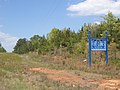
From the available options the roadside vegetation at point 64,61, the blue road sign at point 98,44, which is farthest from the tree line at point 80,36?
the blue road sign at point 98,44

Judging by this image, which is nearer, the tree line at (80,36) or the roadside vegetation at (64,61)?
the roadside vegetation at (64,61)

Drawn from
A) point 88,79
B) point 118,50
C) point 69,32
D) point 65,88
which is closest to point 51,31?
point 69,32

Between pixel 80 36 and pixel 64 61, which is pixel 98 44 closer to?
pixel 64 61

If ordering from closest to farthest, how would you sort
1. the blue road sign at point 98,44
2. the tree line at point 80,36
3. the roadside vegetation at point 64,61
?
the roadside vegetation at point 64,61 < the blue road sign at point 98,44 < the tree line at point 80,36

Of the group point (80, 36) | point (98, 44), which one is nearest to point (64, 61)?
point (98, 44)

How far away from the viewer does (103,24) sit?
27.8 meters

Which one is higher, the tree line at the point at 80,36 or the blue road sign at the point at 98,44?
the tree line at the point at 80,36

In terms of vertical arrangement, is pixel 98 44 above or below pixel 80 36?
below

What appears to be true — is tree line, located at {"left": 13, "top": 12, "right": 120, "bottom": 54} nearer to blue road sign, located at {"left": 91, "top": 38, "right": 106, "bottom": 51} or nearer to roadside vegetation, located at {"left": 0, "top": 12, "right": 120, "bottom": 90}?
roadside vegetation, located at {"left": 0, "top": 12, "right": 120, "bottom": 90}

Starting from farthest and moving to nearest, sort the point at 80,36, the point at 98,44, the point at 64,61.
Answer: the point at 80,36, the point at 64,61, the point at 98,44

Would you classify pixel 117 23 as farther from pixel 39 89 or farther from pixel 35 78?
pixel 39 89

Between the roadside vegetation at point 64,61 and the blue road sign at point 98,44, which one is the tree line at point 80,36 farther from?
the blue road sign at point 98,44

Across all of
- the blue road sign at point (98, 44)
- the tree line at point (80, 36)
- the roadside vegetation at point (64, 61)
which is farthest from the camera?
the tree line at point (80, 36)

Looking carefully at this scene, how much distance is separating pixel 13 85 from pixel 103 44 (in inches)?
445
